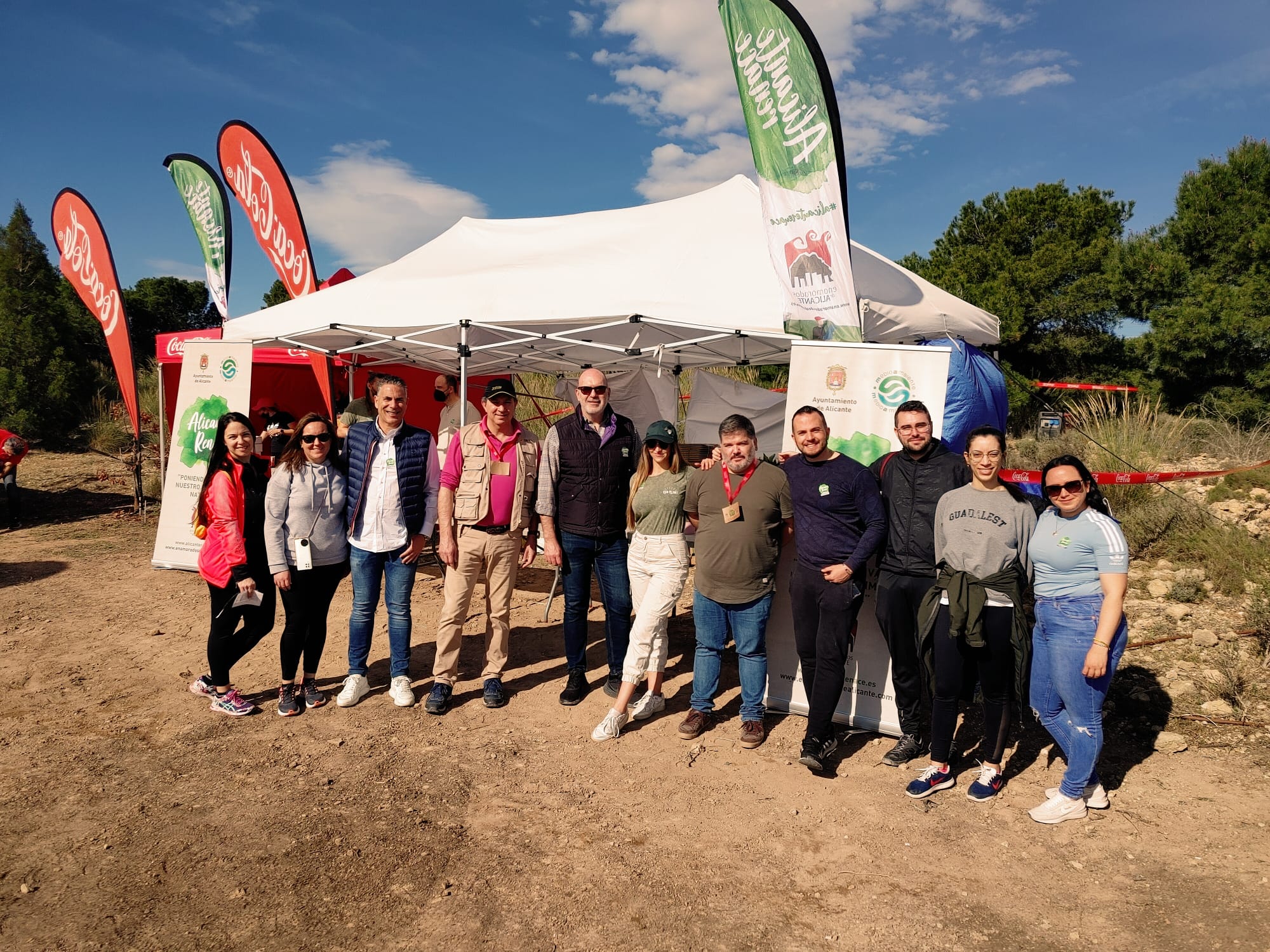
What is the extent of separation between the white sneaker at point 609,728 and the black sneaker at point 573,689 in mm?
471

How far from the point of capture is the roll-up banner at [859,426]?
162 inches

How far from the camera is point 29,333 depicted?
54.0 ft

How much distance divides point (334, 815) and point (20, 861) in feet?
3.65

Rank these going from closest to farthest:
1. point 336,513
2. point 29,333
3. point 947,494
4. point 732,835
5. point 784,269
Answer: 1. point 732,835
2. point 947,494
3. point 336,513
4. point 784,269
5. point 29,333

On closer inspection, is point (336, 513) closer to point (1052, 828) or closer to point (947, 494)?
point (947, 494)

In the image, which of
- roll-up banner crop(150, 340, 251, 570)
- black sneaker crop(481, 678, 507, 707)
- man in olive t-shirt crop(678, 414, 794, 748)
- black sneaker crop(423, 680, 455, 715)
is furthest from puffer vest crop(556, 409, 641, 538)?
roll-up banner crop(150, 340, 251, 570)

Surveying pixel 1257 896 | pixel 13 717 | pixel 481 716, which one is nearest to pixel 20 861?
pixel 13 717

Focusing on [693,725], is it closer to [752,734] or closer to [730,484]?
[752,734]

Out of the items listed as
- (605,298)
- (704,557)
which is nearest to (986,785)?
(704,557)

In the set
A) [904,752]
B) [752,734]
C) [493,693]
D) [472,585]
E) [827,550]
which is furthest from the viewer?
[493,693]

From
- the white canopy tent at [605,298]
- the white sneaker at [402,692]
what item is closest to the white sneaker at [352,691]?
the white sneaker at [402,692]

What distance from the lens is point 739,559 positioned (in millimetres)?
3836

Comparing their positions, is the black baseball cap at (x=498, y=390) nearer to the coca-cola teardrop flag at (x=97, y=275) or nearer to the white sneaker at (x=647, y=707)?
the white sneaker at (x=647, y=707)

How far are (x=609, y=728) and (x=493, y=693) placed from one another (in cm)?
82
